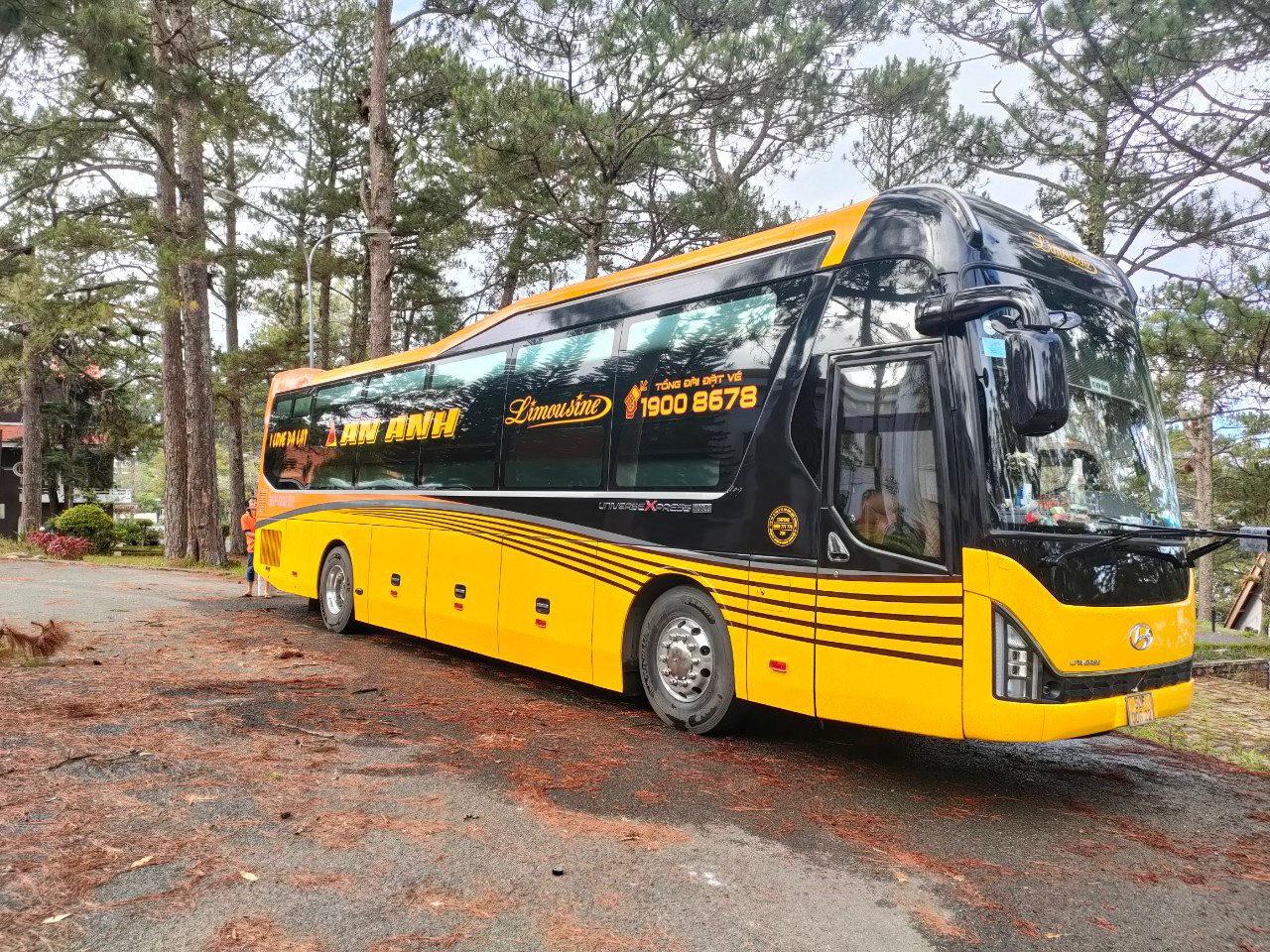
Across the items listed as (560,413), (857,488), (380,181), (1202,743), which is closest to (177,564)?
(380,181)

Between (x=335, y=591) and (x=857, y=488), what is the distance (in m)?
7.83

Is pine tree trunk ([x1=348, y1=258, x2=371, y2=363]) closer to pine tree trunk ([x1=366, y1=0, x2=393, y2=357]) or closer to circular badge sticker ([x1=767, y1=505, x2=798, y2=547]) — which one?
pine tree trunk ([x1=366, y1=0, x2=393, y2=357])

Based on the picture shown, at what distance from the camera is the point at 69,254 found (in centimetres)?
2028

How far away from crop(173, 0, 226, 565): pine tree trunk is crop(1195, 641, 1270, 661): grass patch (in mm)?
19665

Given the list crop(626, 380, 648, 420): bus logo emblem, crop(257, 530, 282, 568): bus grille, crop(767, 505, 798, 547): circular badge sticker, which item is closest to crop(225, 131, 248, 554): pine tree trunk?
crop(257, 530, 282, 568): bus grille

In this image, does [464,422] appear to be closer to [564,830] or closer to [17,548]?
[564,830]

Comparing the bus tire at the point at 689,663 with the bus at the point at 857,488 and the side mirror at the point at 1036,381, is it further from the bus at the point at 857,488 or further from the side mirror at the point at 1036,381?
the side mirror at the point at 1036,381

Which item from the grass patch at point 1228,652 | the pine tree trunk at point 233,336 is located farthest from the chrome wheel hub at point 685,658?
the pine tree trunk at point 233,336

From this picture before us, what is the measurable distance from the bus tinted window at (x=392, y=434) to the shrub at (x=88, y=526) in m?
20.0

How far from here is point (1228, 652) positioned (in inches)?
578

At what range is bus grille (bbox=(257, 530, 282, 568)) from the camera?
1285 centimetres

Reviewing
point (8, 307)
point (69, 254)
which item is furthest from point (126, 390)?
point (69, 254)

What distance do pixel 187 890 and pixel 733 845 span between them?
7.74ft

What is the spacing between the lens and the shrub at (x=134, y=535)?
2998 cm
